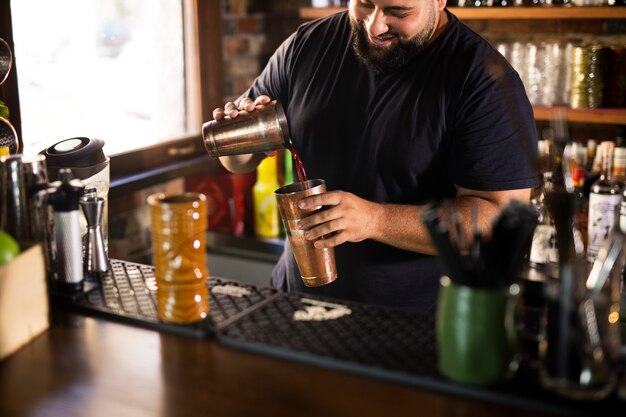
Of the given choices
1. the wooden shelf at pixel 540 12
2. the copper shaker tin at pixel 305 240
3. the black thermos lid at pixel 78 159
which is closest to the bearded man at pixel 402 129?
the copper shaker tin at pixel 305 240

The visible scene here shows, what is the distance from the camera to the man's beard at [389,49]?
2023mm

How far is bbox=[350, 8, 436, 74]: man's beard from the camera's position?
202cm

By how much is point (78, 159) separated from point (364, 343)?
0.89 meters

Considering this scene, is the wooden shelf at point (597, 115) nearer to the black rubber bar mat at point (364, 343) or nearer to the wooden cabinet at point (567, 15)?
the wooden cabinet at point (567, 15)

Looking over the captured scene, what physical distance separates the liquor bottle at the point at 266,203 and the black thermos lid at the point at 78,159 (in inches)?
53.7

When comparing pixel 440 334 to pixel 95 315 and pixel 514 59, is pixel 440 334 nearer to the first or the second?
pixel 95 315

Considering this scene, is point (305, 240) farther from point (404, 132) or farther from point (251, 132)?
point (404, 132)

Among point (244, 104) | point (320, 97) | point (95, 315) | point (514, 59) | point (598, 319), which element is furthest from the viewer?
point (514, 59)

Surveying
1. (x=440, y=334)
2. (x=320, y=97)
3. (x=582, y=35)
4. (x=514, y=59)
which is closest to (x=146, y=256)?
(x=320, y=97)

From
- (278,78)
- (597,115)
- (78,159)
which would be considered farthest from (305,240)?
(597,115)

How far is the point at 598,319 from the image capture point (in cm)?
115

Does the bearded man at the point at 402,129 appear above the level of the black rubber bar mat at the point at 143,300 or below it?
above

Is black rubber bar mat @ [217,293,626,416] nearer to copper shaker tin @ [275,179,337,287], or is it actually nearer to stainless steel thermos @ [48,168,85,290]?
copper shaker tin @ [275,179,337,287]

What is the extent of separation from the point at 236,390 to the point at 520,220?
1.62ft
